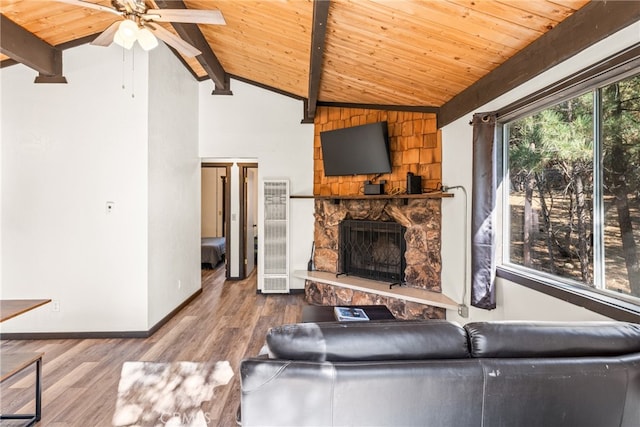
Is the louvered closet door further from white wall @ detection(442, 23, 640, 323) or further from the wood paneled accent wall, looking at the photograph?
white wall @ detection(442, 23, 640, 323)

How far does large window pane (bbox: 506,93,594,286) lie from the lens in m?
2.09

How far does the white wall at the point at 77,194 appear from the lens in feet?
11.3

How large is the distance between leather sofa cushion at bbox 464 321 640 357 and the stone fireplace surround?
237 cm

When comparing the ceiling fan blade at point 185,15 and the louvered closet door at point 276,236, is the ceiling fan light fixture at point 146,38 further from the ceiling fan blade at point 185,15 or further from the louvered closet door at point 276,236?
the louvered closet door at point 276,236

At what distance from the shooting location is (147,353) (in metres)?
3.12

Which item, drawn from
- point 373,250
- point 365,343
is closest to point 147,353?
point 365,343

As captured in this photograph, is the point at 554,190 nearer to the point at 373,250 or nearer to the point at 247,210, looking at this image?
the point at 373,250

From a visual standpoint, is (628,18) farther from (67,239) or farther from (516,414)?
(67,239)

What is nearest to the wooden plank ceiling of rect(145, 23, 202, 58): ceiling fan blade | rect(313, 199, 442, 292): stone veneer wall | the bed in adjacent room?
rect(145, 23, 202, 58): ceiling fan blade

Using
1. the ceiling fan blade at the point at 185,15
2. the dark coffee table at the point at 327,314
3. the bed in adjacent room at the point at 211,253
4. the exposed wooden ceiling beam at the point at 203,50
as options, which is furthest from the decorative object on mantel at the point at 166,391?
the bed in adjacent room at the point at 211,253

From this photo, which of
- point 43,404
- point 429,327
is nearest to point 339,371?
point 429,327

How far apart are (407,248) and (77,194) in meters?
3.83

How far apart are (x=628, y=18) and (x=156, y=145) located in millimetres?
4048

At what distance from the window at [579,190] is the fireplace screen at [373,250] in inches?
56.4
